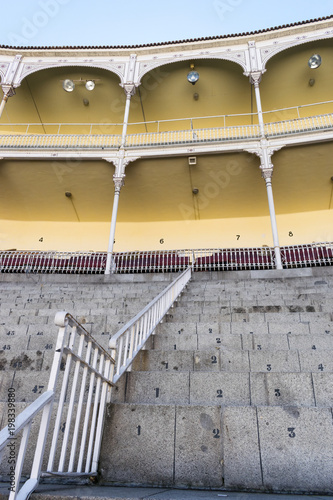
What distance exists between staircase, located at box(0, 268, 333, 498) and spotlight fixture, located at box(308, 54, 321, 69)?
12173 millimetres

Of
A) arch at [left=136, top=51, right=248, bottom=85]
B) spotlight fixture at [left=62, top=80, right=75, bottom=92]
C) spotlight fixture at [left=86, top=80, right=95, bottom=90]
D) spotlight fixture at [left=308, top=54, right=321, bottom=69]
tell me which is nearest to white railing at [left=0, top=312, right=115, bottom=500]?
arch at [left=136, top=51, right=248, bottom=85]

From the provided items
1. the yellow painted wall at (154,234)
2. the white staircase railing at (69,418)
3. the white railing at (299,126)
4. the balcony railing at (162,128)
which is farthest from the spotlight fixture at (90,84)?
the white staircase railing at (69,418)

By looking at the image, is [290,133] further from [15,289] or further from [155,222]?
[15,289]

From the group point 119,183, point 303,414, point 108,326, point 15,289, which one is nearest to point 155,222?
point 119,183

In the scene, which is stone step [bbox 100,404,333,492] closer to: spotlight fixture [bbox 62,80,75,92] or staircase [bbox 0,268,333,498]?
staircase [bbox 0,268,333,498]

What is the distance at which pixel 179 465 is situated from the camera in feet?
8.45

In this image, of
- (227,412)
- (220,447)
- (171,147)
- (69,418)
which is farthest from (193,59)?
(69,418)

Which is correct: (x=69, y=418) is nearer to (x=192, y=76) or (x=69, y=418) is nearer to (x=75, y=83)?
(x=192, y=76)

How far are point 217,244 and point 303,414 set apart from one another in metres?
13.4

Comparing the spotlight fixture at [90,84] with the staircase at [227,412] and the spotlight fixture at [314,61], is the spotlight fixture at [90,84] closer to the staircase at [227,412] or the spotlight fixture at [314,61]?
the spotlight fixture at [314,61]

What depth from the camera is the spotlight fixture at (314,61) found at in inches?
555

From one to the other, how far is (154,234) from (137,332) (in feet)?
42.1

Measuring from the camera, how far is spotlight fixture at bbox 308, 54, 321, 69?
14.1 meters

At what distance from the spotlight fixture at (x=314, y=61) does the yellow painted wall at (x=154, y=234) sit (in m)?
6.19
